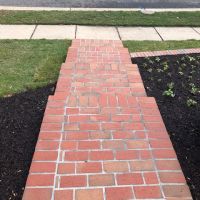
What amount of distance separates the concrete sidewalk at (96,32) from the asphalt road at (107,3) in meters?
2.09

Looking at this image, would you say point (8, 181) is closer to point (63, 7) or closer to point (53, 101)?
point (53, 101)

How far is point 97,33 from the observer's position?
7.19m

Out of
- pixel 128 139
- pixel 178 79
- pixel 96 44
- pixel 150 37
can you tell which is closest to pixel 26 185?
pixel 128 139

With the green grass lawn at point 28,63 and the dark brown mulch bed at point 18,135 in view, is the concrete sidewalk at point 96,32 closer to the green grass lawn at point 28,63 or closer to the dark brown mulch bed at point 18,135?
the green grass lawn at point 28,63

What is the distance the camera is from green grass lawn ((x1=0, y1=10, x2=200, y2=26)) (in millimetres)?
7785

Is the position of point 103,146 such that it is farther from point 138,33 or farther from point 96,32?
point 138,33

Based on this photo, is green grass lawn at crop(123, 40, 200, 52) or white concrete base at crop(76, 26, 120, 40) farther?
white concrete base at crop(76, 26, 120, 40)

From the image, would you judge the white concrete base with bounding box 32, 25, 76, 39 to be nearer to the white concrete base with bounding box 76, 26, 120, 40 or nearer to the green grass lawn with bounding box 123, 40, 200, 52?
the white concrete base with bounding box 76, 26, 120, 40

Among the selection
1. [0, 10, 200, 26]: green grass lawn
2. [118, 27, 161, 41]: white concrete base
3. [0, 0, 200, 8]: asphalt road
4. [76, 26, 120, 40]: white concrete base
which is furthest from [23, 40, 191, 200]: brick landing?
[0, 0, 200, 8]: asphalt road

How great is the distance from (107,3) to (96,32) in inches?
111

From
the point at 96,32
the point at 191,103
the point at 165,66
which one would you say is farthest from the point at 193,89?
the point at 96,32

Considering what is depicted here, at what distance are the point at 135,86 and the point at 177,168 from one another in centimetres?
173

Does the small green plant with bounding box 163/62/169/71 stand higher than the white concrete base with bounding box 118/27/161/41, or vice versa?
the small green plant with bounding box 163/62/169/71

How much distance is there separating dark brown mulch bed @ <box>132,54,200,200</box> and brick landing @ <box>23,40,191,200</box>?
0.16m
